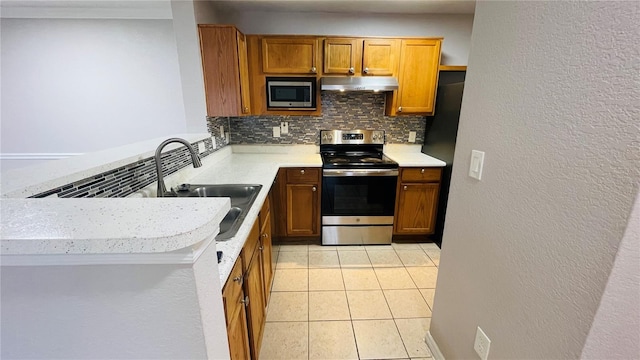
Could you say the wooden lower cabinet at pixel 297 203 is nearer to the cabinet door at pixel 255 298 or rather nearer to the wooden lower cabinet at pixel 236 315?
the cabinet door at pixel 255 298

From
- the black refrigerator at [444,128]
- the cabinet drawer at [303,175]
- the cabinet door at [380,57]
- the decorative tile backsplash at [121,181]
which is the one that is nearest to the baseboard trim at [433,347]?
the black refrigerator at [444,128]

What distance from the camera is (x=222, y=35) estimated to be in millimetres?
2156

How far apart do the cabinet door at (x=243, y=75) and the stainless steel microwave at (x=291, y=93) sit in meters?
0.21

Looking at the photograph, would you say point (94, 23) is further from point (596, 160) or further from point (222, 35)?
point (596, 160)

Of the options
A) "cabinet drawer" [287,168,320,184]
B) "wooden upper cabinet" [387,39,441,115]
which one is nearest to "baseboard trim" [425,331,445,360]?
"cabinet drawer" [287,168,320,184]

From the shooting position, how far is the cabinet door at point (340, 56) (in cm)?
246

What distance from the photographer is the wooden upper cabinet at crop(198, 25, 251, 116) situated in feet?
7.07

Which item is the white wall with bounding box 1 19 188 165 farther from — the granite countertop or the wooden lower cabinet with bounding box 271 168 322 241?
the granite countertop

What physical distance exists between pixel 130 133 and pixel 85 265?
364 cm

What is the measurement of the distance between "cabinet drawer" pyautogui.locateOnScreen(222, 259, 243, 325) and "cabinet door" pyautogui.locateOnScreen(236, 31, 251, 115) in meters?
1.72

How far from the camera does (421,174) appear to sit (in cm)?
253

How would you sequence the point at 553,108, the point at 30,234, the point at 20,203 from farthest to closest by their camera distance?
the point at 553,108
the point at 20,203
the point at 30,234

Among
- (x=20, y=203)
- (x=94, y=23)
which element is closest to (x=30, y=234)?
(x=20, y=203)

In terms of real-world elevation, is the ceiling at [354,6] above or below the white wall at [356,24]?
above
